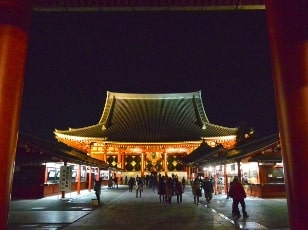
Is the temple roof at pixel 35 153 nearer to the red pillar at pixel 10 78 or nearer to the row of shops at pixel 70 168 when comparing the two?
the row of shops at pixel 70 168

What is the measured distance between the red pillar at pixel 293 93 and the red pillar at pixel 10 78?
3690 millimetres

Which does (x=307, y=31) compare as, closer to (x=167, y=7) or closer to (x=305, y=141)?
(x=305, y=141)

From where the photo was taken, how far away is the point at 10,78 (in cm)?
417

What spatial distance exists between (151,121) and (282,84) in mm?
39894

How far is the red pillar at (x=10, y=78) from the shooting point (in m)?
3.89

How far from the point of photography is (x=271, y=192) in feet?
65.5

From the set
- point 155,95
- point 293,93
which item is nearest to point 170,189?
point 293,93

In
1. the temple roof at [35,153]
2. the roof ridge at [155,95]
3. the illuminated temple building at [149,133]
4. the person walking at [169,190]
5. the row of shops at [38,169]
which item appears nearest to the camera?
the temple roof at [35,153]

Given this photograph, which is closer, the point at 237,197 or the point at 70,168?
the point at 237,197

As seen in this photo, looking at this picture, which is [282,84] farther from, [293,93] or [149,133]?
[149,133]

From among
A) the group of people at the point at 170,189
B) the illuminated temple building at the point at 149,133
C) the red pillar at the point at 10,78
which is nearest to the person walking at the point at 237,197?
the group of people at the point at 170,189

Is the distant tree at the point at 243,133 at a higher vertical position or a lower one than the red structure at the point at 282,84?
higher

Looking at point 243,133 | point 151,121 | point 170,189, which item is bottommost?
point 170,189

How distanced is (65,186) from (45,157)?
237 centimetres
